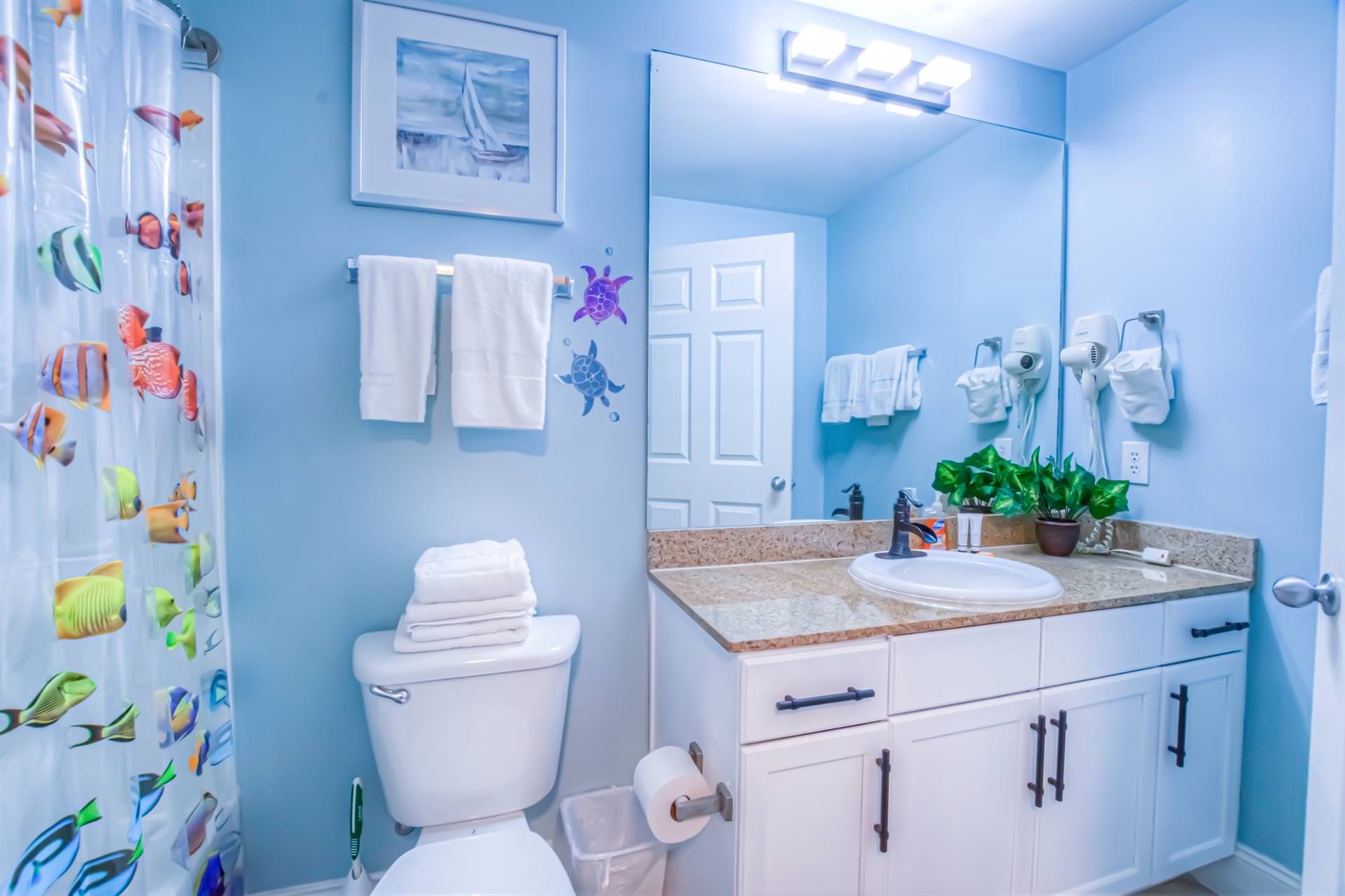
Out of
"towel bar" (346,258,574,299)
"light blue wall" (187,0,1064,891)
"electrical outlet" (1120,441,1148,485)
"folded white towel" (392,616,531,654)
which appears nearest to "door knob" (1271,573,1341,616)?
"electrical outlet" (1120,441,1148,485)

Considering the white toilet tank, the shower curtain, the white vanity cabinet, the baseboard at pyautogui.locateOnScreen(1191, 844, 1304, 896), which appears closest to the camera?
the shower curtain

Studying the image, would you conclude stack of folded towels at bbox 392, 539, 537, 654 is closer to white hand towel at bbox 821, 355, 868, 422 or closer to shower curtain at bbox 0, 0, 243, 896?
shower curtain at bbox 0, 0, 243, 896

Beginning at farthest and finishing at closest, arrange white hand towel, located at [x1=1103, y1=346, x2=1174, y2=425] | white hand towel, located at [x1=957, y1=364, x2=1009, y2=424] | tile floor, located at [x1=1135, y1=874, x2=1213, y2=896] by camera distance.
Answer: white hand towel, located at [x1=957, y1=364, x2=1009, y2=424] → white hand towel, located at [x1=1103, y1=346, x2=1174, y2=425] → tile floor, located at [x1=1135, y1=874, x2=1213, y2=896]

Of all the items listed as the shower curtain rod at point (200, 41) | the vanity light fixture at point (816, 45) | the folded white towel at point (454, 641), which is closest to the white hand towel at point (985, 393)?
the vanity light fixture at point (816, 45)

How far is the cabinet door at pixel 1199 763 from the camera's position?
1314mm

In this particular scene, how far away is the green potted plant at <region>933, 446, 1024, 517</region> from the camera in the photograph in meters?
1.71

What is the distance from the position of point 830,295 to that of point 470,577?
119cm

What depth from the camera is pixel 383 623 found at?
1301 mm

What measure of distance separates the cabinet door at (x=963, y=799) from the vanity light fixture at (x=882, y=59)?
5.37 feet

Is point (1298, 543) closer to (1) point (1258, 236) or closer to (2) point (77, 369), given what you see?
(1) point (1258, 236)

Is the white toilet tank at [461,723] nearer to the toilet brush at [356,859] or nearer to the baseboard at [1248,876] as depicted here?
the toilet brush at [356,859]

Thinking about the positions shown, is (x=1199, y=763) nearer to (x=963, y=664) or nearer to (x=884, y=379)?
(x=963, y=664)

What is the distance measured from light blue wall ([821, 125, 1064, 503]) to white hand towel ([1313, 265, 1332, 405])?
2.04 ft

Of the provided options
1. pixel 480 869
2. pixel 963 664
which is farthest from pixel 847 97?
pixel 480 869
